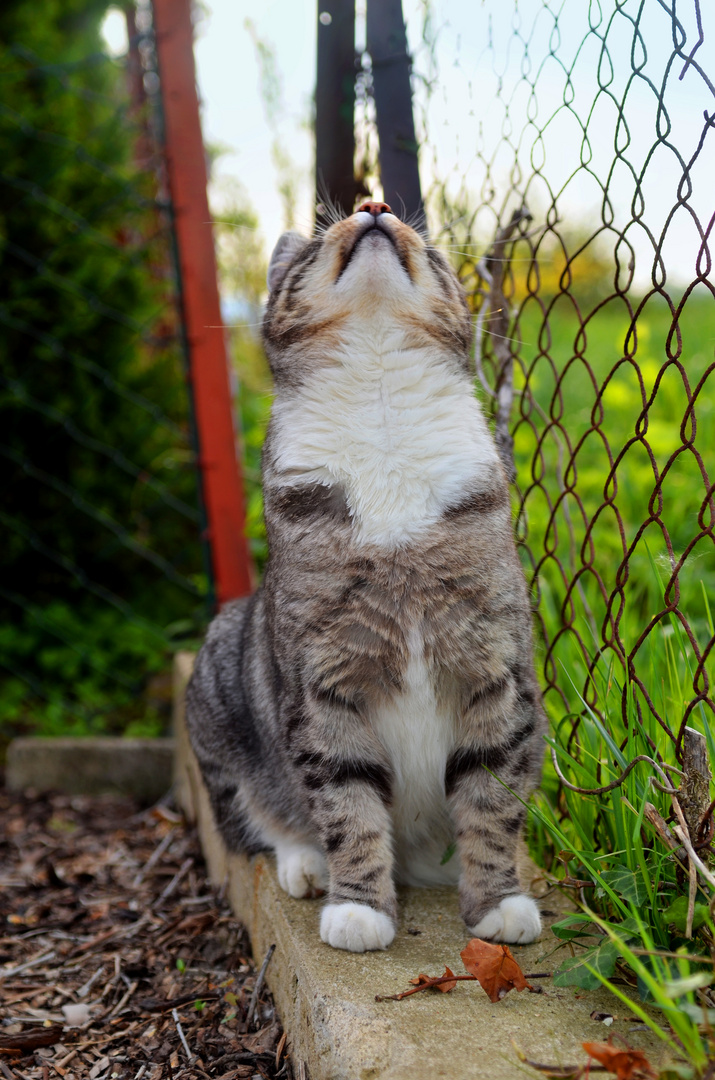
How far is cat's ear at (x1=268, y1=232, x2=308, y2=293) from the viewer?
6.19ft

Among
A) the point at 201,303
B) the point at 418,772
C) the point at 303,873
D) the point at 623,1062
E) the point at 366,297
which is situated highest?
the point at 201,303

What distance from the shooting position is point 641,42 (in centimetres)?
125

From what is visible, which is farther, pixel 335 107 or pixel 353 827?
pixel 335 107

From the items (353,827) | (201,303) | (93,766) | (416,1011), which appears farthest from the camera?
A: (93,766)

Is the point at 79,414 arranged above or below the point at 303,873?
above

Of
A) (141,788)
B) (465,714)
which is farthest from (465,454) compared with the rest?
(141,788)

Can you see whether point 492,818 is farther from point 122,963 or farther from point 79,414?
point 79,414

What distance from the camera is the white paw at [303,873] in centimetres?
178

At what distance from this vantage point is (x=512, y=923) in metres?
1.51

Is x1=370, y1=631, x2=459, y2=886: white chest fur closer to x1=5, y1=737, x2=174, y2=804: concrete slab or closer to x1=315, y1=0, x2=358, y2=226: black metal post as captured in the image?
x1=315, y1=0, x2=358, y2=226: black metal post

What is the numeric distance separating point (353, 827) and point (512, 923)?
0.32m

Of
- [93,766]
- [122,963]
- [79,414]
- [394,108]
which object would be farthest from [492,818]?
[79,414]

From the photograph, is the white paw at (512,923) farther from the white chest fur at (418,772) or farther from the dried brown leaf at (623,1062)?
the dried brown leaf at (623,1062)

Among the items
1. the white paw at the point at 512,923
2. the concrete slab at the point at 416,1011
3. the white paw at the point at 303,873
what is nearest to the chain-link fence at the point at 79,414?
the white paw at the point at 303,873
